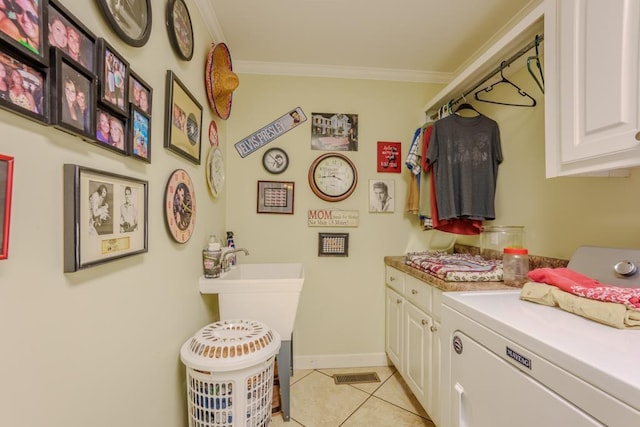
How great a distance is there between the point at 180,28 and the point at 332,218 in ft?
5.16

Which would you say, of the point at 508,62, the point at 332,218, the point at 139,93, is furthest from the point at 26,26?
the point at 332,218

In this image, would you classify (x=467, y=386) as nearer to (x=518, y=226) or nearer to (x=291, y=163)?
(x=518, y=226)

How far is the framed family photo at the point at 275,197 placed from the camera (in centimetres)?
235

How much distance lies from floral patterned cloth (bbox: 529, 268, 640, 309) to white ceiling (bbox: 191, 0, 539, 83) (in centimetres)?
151

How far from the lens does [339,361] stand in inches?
94.3

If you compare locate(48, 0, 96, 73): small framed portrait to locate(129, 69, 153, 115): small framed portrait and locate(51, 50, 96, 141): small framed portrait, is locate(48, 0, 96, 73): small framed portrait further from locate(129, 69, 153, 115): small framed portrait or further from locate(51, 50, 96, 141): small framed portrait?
locate(129, 69, 153, 115): small framed portrait

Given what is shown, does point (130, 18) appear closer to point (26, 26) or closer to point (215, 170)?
point (26, 26)

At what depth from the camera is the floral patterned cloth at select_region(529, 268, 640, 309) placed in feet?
2.65

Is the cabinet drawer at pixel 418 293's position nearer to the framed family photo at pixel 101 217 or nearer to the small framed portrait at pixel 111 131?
the framed family photo at pixel 101 217

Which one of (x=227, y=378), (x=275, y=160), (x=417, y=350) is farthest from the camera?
(x=275, y=160)

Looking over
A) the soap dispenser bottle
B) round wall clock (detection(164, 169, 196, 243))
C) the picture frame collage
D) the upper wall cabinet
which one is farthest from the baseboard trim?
the picture frame collage

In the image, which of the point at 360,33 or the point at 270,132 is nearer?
the point at 360,33

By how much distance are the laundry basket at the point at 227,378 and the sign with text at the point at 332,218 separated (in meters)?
1.21

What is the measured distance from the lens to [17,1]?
1.85 feet
